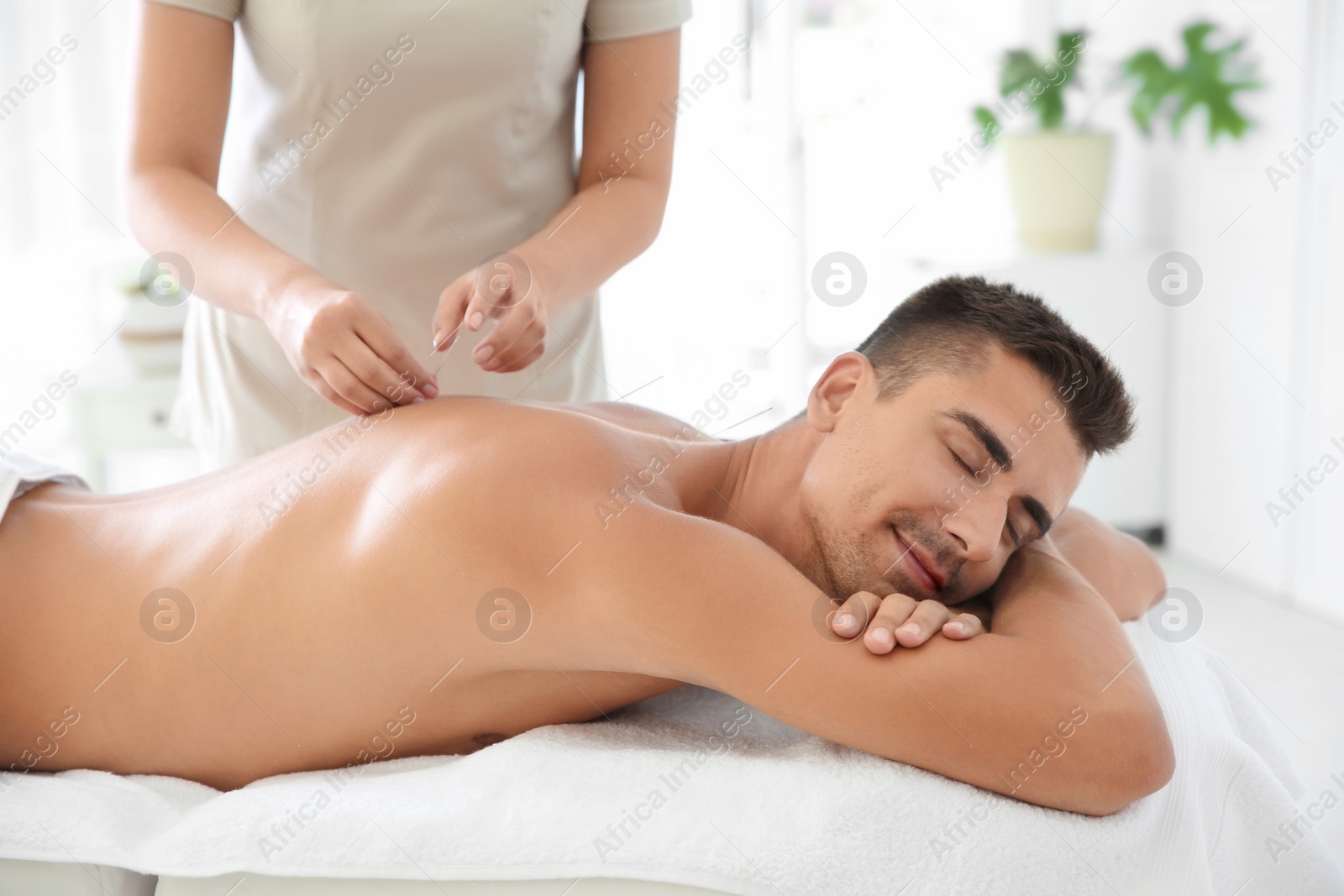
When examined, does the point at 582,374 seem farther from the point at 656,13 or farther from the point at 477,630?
the point at 477,630

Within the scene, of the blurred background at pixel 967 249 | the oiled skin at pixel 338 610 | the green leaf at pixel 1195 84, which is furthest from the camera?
the green leaf at pixel 1195 84

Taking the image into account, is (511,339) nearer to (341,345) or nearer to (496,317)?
(496,317)

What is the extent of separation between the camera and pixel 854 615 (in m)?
0.98

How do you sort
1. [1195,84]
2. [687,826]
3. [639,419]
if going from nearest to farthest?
[687,826], [639,419], [1195,84]

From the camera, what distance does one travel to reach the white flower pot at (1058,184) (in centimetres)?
329

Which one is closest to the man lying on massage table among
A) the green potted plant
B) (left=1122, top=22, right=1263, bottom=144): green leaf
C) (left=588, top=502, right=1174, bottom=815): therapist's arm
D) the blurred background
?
(left=588, top=502, right=1174, bottom=815): therapist's arm

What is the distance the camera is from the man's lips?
3.61 ft

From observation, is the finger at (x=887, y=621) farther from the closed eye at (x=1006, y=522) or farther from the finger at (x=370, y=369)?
the finger at (x=370, y=369)

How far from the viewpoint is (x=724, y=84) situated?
3.76 meters

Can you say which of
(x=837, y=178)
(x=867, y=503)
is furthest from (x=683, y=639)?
(x=837, y=178)

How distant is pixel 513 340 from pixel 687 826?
47 cm

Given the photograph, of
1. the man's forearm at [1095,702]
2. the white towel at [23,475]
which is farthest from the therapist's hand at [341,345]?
the man's forearm at [1095,702]

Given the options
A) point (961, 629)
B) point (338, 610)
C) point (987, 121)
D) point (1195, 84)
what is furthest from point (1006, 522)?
point (987, 121)

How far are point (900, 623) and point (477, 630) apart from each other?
385mm
